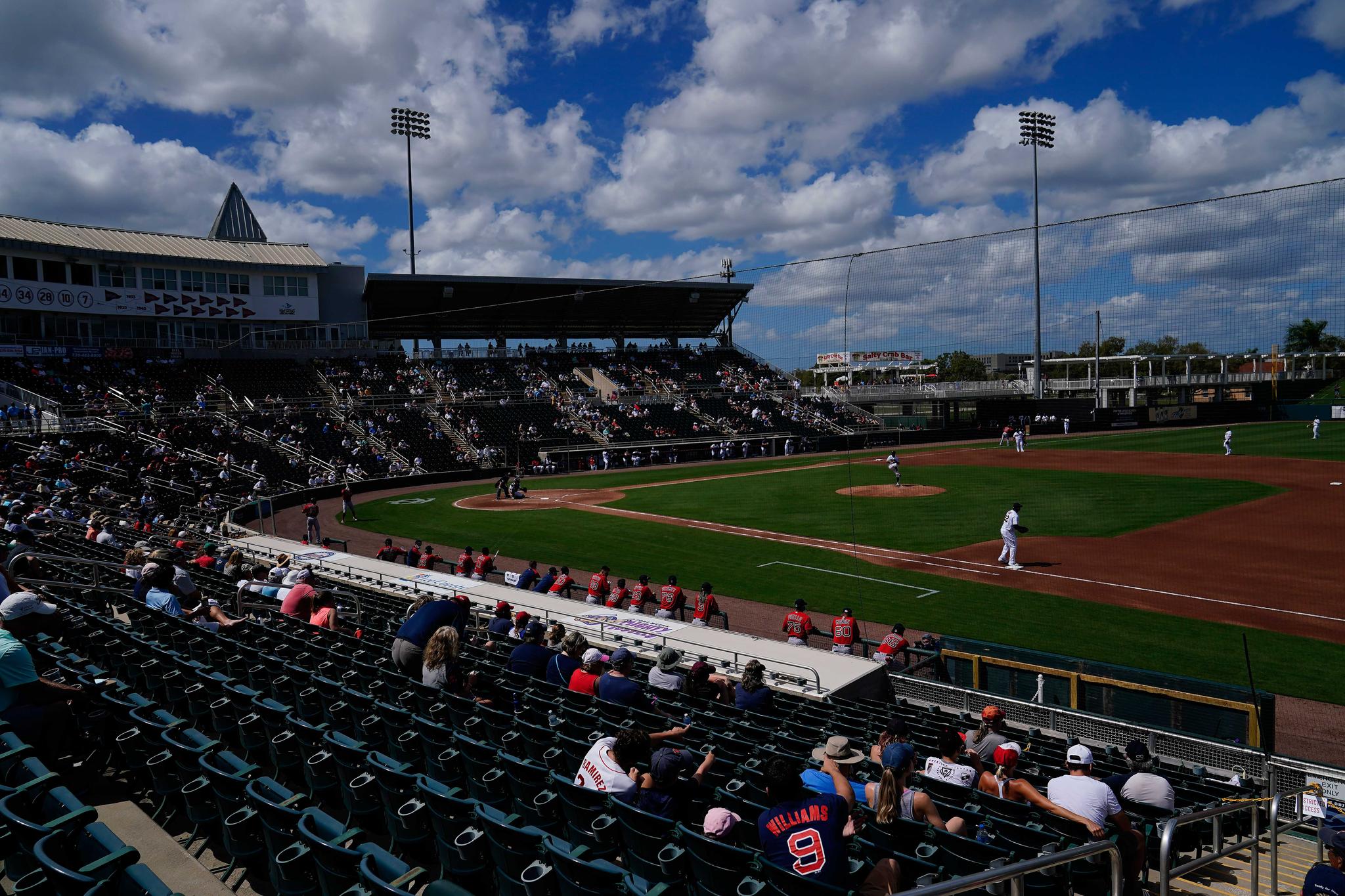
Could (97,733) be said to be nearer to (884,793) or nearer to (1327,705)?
(884,793)

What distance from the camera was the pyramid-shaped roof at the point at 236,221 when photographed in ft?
210

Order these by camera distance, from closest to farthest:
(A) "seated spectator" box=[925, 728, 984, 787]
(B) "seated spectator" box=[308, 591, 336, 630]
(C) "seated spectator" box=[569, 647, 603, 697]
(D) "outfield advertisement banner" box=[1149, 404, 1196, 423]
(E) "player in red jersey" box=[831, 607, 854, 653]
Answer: (A) "seated spectator" box=[925, 728, 984, 787] → (C) "seated spectator" box=[569, 647, 603, 697] → (B) "seated spectator" box=[308, 591, 336, 630] → (E) "player in red jersey" box=[831, 607, 854, 653] → (D) "outfield advertisement banner" box=[1149, 404, 1196, 423]

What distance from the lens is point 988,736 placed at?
8.06 m

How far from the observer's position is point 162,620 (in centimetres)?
938

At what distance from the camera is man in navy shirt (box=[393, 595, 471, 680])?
26.7 ft

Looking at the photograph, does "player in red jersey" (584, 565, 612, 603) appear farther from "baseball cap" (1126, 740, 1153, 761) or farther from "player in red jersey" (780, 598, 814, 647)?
"baseball cap" (1126, 740, 1153, 761)

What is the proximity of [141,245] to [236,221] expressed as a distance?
15153 mm

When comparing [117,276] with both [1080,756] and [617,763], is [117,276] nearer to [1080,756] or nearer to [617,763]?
[617,763]

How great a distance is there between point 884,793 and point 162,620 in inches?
321

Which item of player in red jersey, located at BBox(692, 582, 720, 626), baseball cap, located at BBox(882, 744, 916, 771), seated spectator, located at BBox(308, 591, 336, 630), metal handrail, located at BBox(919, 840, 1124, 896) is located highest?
metal handrail, located at BBox(919, 840, 1124, 896)

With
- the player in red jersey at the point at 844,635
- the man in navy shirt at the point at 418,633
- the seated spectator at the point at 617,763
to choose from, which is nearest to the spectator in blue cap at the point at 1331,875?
the seated spectator at the point at 617,763

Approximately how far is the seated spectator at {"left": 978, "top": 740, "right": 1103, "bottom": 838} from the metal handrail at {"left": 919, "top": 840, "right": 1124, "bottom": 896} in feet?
5.55

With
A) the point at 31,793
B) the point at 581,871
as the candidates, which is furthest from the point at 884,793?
the point at 31,793

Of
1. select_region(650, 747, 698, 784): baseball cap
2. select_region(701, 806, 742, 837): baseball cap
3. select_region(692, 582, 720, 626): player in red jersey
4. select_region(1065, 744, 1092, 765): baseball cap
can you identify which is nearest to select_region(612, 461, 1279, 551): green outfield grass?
select_region(692, 582, 720, 626): player in red jersey
